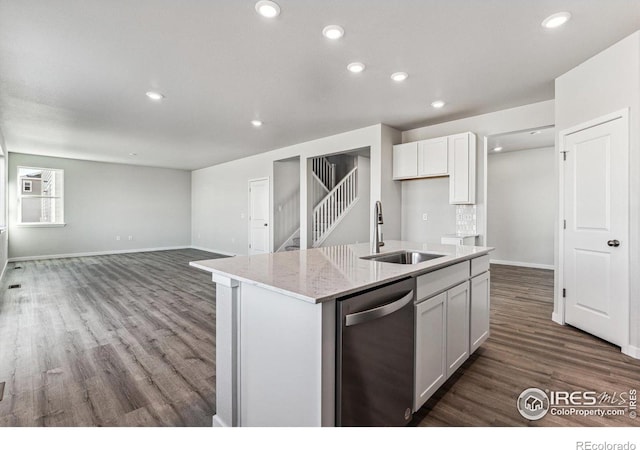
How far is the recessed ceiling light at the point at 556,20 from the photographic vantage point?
2266 mm

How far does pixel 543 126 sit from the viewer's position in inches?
158

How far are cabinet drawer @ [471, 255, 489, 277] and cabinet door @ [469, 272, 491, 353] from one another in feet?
0.13

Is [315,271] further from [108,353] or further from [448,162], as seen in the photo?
[448,162]

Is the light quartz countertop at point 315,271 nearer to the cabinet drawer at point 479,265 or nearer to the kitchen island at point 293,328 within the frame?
the kitchen island at point 293,328

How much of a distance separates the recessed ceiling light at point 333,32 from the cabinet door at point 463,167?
108 inches

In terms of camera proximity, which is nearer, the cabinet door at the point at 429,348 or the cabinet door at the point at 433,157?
the cabinet door at the point at 429,348

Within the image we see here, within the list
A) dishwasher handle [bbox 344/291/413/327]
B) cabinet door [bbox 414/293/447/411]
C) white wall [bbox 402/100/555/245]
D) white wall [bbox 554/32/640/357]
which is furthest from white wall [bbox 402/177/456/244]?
dishwasher handle [bbox 344/291/413/327]

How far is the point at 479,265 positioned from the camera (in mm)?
2488

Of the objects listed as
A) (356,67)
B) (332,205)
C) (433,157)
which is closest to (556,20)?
(356,67)

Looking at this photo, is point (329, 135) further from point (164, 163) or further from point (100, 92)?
point (164, 163)

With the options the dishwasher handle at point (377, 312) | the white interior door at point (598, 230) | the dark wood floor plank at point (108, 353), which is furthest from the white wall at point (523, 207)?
the dishwasher handle at point (377, 312)

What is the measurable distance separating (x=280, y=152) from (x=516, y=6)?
527 cm

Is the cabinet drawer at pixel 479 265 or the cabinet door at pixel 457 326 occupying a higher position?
the cabinet drawer at pixel 479 265
